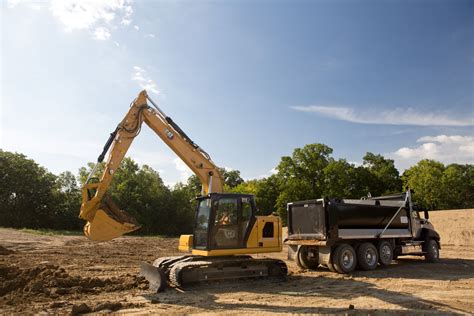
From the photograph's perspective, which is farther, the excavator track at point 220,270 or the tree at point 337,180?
the tree at point 337,180

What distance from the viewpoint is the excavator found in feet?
33.3

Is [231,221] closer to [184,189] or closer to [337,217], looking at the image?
[337,217]

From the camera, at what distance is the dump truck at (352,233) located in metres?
12.6

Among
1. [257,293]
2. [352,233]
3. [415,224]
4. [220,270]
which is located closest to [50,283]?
[220,270]

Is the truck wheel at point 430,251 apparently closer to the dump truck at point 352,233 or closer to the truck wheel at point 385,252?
the dump truck at point 352,233

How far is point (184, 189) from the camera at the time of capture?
186 ft

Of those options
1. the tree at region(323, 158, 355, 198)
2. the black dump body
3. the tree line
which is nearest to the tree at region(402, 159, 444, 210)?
the tree line

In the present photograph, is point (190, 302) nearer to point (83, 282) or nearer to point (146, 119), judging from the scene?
point (83, 282)

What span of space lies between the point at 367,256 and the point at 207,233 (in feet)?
20.1

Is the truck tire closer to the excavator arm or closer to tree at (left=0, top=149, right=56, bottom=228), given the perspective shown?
the excavator arm

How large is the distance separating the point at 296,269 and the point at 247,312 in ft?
21.8

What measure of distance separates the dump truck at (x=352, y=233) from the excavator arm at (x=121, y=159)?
3296 millimetres

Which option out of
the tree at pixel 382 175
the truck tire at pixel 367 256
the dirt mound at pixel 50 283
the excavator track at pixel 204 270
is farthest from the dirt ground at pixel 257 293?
the tree at pixel 382 175

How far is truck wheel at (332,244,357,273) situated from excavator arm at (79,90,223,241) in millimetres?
4334
